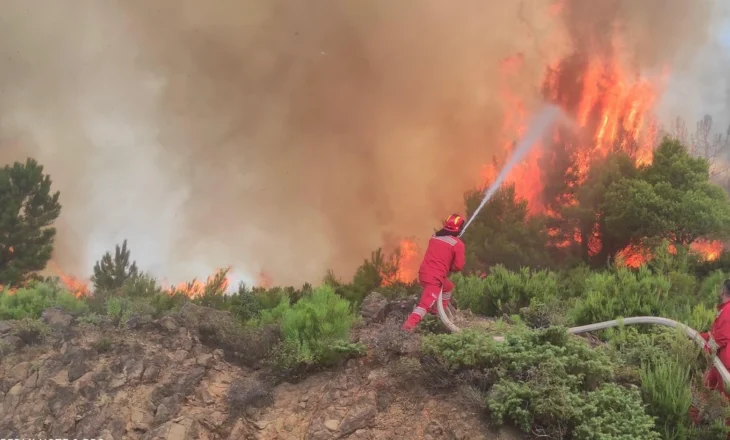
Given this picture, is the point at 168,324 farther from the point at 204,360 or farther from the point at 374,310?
the point at 374,310

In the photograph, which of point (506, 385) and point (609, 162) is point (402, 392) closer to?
point (506, 385)

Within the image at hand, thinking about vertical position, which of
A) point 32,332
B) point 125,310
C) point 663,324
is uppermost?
point 125,310

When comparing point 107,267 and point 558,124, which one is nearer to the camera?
point 107,267

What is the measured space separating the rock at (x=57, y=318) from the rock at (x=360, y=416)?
4.40 metres

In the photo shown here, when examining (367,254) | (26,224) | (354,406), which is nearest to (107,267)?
(26,224)

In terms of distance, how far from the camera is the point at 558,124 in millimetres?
22891

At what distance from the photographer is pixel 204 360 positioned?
607cm

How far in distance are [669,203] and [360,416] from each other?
14355mm

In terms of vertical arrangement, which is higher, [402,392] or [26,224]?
[26,224]

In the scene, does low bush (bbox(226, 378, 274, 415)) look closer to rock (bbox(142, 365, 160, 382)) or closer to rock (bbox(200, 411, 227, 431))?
rock (bbox(200, 411, 227, 431))

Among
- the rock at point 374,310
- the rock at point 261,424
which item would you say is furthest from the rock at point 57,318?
the rock at point 374,310

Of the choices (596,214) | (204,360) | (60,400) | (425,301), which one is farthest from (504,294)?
(596,214)

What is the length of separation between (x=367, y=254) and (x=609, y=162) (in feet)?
40.2

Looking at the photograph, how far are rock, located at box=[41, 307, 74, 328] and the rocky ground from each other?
0.40ft
